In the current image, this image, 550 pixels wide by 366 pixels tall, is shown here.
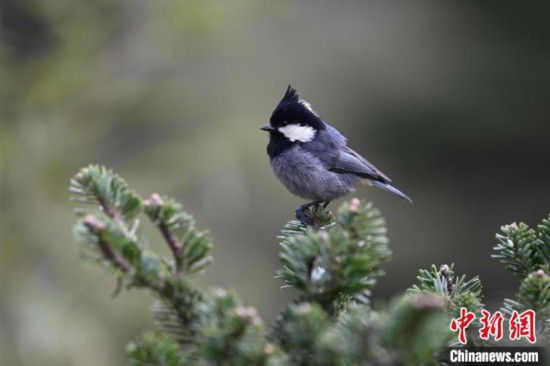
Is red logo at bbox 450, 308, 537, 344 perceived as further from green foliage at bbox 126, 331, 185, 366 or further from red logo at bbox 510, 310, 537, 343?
green foliage at bbox 126, 331, 185, 366

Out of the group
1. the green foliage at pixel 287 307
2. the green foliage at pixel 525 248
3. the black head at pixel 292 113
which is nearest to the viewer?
the green foliage at pixel 287 307

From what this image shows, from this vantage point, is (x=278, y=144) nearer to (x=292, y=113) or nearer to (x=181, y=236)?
(x=292, y=113)

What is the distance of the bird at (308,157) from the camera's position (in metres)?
3.04

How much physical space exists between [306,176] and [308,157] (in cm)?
10

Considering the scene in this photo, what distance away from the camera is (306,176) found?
3.03m

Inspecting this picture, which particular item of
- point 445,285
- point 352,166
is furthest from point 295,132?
point 445,285

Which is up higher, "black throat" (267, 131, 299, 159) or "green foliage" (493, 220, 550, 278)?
"black throat" (267, 131, 299, 159)

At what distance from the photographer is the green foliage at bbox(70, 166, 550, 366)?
873 mm

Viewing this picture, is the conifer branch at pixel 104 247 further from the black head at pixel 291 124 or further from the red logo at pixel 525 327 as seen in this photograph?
the black head at pixel 291 124

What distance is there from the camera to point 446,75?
10773 millimetres

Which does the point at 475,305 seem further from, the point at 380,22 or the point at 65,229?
the point at 380,22

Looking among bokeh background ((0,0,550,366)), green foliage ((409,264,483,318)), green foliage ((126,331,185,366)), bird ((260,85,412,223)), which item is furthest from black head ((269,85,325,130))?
green foliage ((126,331,185,366))

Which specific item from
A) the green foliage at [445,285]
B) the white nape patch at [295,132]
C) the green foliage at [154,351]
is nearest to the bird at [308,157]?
the white nape patch at [295,132]

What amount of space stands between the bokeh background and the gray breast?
957mm
